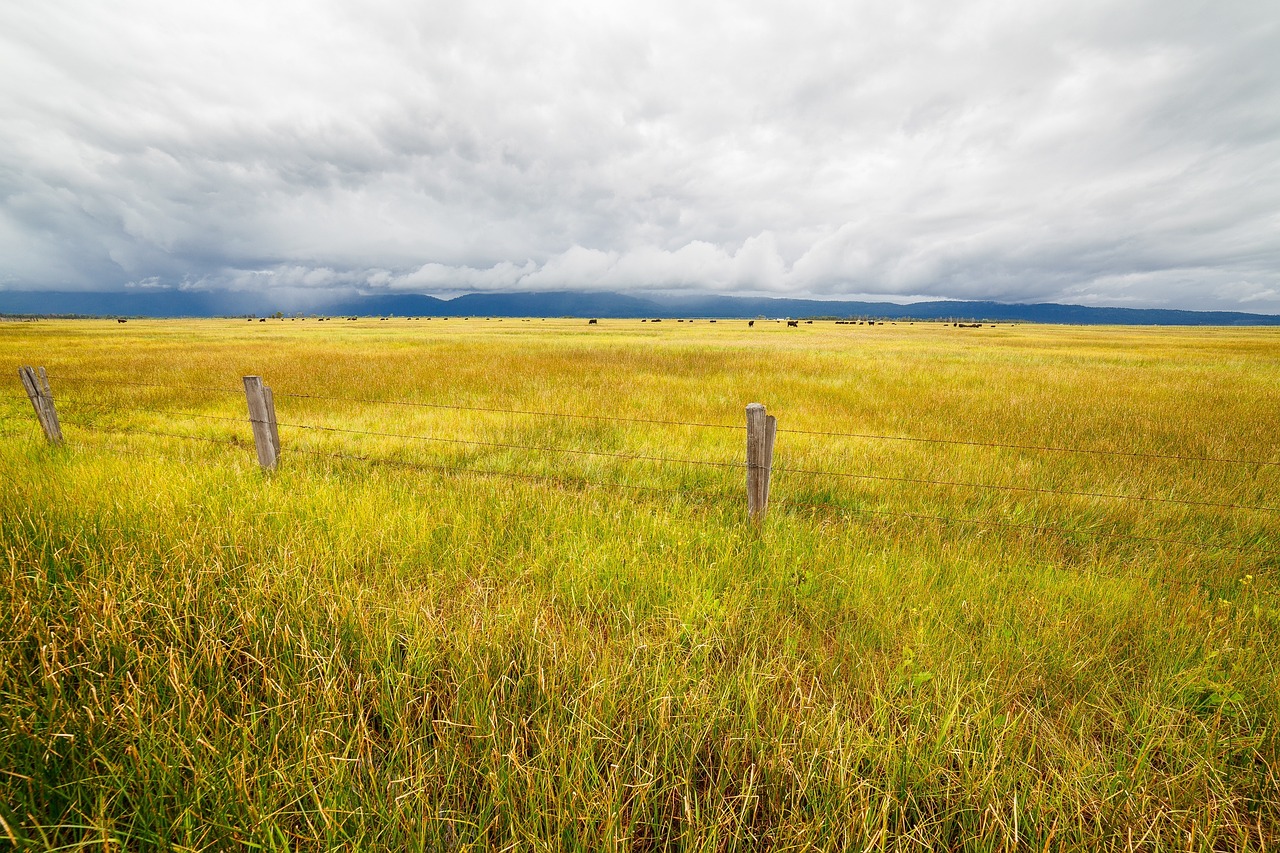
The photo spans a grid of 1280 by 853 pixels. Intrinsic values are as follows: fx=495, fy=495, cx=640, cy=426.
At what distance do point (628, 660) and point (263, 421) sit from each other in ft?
20.5

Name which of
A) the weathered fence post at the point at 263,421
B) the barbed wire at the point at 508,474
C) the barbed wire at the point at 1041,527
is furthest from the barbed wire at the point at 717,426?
the weathered fence post at the point at 263,421

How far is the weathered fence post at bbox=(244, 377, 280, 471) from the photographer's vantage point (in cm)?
642

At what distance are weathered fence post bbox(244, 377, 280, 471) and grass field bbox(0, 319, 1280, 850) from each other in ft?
1.84

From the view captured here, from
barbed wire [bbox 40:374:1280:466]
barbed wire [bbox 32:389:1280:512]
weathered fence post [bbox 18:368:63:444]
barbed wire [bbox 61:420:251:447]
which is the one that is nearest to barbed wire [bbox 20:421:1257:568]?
barbed wire [bbox 32:389:1280:512]

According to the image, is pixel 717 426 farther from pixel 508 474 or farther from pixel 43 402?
pixel 43 402

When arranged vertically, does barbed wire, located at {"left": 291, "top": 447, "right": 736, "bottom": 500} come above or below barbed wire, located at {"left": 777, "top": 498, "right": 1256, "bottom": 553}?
above

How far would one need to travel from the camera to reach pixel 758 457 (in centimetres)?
480

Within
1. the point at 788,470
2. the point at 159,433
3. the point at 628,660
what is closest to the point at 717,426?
the point at 788,470

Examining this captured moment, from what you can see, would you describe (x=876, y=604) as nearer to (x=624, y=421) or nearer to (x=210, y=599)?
(x=210, y=599)

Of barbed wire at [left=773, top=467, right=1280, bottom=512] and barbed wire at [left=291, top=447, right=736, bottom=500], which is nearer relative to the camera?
barbed wire at [left=773, top=467, right=1280, bottom=512]

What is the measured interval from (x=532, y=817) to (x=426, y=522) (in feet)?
10.8

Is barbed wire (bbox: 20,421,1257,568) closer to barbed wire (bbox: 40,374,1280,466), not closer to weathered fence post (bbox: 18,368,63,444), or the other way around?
barbed wire (bbox: 40,374,1280,466)

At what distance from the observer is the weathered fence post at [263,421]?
21.1ft

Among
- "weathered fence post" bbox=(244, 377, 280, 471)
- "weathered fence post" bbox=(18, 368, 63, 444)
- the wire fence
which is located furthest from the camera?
"weathered fence post" bbox=(18, 368, 63, 444)
